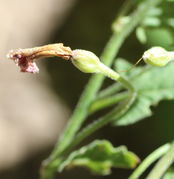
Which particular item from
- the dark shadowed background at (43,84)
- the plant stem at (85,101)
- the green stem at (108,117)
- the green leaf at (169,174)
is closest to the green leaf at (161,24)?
the plant stem at (85,101)

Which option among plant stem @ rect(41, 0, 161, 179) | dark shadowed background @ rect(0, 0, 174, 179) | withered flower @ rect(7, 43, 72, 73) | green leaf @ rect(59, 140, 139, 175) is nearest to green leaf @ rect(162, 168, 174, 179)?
green leaf @ rect(59, 140, 139, 175)

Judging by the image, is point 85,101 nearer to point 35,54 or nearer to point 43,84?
point 35,54

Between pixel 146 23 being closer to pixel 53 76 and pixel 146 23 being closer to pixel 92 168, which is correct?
pixel 92 168

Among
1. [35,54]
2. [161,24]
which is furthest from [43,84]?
[35,54]

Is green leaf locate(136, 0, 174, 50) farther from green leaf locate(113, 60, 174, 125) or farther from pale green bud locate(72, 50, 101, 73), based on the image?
pale green bud locate(72, 50, 101, 73)

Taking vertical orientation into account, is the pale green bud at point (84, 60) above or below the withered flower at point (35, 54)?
below

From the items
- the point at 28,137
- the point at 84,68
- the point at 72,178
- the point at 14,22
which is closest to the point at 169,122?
the point at 72,178

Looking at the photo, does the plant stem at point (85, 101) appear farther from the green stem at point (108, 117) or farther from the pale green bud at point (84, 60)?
the pale green bud at point (84, 60)
